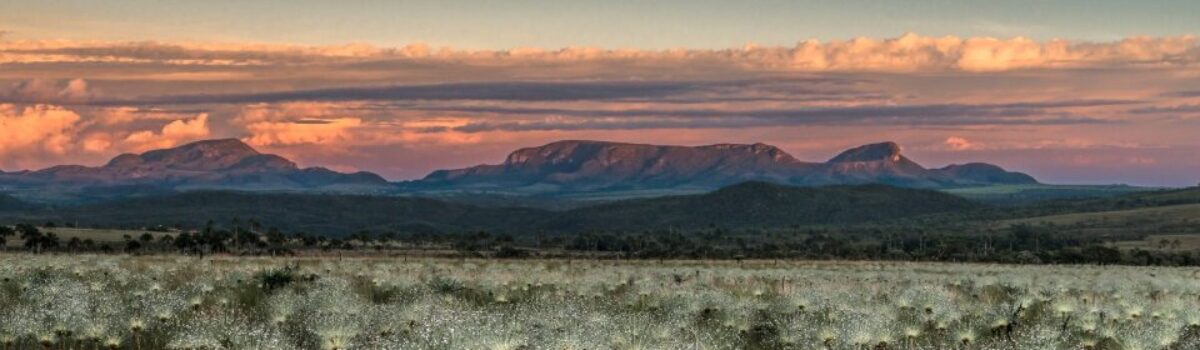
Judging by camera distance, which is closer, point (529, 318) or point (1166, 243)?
point (529, 318)

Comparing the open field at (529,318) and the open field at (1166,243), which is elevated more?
the open field at (529,318)

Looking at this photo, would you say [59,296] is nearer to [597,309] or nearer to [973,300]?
[597,309]

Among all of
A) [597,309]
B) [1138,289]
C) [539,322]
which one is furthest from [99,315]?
[1138,289]

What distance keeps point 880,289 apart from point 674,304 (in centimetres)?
966

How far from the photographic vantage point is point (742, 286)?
3089 centimetres

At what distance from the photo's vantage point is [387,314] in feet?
59.5

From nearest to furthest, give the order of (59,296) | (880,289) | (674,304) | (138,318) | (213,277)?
(138,318), (59,296), (674,304), (213,277), (880,289)

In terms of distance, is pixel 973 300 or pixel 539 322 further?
pixel 973 300

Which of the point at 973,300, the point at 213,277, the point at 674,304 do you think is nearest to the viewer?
the point at 674,304

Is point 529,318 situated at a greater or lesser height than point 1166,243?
greater

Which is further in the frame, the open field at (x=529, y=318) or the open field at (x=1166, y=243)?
the open field at (x=1166, y=243)

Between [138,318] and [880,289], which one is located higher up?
[138,318]

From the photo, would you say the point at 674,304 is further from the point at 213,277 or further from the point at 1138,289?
the point at 1138,289

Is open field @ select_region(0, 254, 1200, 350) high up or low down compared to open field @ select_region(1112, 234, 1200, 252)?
up
